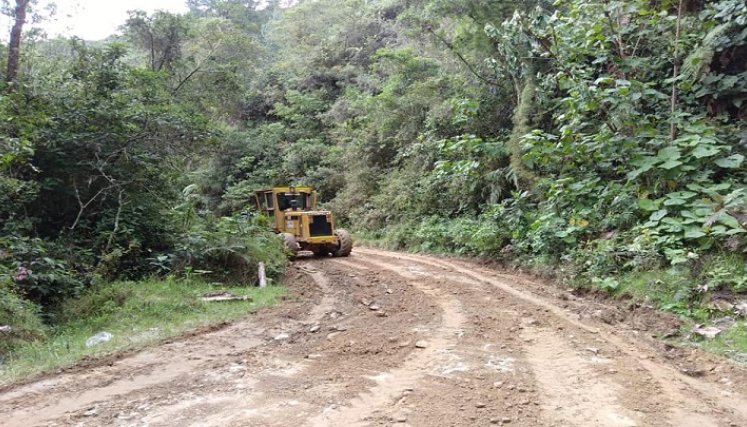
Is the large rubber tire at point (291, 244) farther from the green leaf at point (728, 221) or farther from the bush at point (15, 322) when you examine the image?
the green leaf at point (728, 221)

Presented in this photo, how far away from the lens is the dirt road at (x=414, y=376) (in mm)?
3861

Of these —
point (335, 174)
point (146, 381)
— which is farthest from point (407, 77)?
point (146, 381)

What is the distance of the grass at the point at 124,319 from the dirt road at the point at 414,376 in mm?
437

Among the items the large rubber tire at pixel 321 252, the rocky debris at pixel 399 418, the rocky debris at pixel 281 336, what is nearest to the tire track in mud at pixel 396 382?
the rocky debris at pixel 399 418

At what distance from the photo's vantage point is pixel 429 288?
A: 361 inches

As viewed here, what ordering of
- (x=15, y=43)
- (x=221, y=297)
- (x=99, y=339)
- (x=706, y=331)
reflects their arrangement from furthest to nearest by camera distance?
1. (x=15, y=43)
2. (x=221, y=297)
3. (x=99, y=339)
4. (x=706, y=331)

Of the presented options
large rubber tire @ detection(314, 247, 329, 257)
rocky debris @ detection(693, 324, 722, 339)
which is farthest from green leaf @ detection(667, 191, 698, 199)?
large rubber tire @ detection(314, 247, 329, 257)

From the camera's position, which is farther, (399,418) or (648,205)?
(648,205)

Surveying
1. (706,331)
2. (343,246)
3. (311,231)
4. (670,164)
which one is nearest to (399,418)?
(706,331)

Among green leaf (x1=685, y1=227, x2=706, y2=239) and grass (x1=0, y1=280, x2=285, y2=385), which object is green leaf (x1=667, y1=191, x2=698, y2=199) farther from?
grass (x1=0, y1=280, x2=285, y2=385)

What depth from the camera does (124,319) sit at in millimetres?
7160

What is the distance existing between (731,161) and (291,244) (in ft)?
32.4

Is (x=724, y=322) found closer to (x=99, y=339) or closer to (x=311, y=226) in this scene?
(x=99, y=339)

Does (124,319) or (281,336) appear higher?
(124,319)
